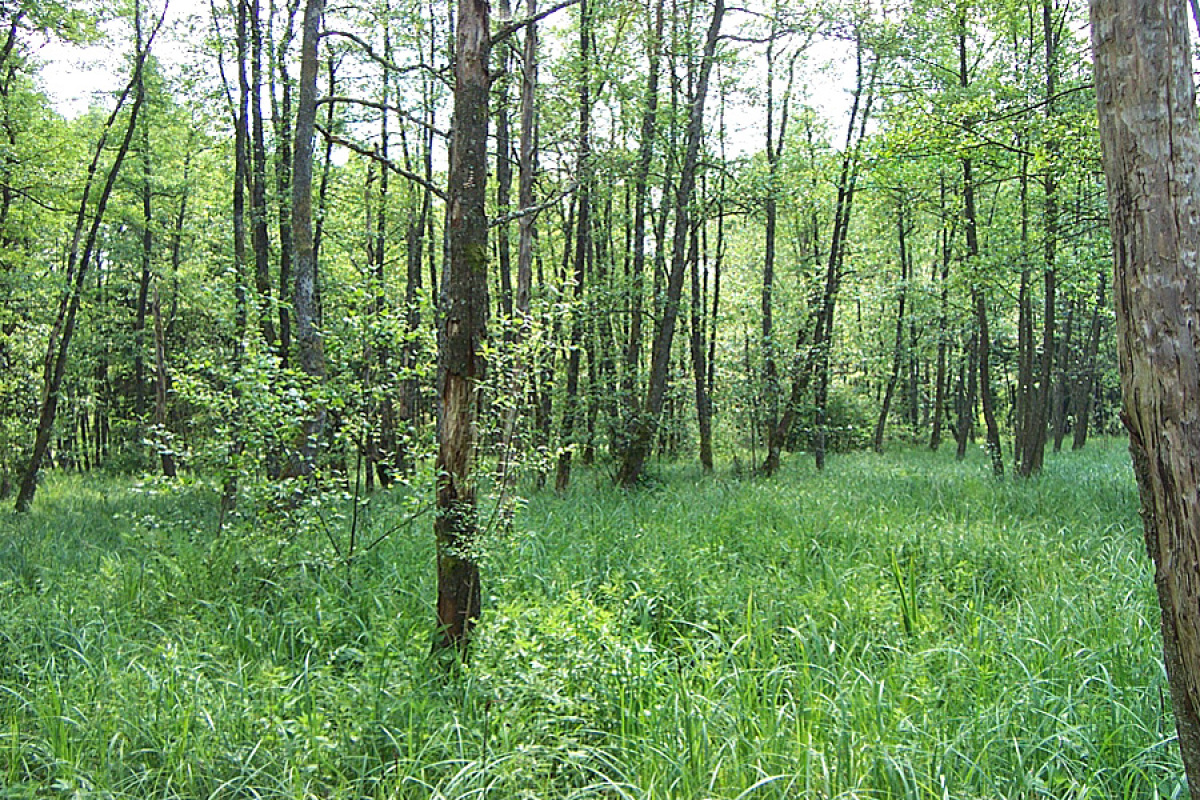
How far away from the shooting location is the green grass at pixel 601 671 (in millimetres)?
3146

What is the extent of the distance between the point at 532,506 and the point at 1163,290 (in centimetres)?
797

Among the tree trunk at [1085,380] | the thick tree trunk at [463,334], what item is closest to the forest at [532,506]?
the thick tree trunk at [463,334]

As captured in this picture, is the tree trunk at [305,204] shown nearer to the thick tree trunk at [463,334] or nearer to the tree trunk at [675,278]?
the thick tree trunk at [463,334]

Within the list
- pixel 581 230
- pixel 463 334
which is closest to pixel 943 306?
pixel 581 230

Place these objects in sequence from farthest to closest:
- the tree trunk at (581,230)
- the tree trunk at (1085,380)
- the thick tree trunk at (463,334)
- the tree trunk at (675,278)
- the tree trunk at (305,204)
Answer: the tree trunk at (1085,380)
the tree trunk at (675,278)
the tree trunk at (581,230)
the tree trunk at (305,204)
the thick tree trunk at (463,334)

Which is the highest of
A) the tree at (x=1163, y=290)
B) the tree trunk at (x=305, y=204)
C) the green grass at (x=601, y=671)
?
the tree trunk at (x=305, y=204)

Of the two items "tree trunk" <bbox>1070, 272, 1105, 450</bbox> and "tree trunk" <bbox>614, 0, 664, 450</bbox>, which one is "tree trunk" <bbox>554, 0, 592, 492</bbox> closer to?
"tree trunk" <bbox>614, 0, 664, 450</bbox>

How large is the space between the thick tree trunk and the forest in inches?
0.7

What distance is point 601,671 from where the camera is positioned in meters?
3.87

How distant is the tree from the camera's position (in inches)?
77.4

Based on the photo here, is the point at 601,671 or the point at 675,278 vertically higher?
the point at 675,278

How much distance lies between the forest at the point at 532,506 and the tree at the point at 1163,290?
151mm

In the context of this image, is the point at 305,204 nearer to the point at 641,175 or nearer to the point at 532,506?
the point at 532,506

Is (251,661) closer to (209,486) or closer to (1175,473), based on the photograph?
(209,486)
